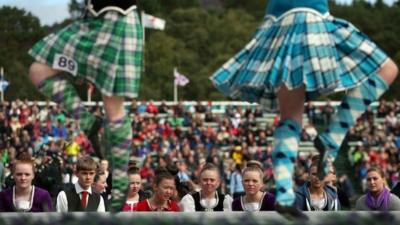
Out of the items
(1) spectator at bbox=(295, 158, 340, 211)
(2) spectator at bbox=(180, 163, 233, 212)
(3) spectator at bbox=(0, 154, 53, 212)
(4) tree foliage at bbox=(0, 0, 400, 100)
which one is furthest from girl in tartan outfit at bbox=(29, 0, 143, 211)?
(4) tree foliage at bbox=(0, 0, 400, 100)

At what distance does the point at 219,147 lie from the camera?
31.0m

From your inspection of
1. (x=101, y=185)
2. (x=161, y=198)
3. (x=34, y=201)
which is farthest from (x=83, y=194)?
(x=34, y=201)

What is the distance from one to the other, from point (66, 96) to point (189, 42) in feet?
208

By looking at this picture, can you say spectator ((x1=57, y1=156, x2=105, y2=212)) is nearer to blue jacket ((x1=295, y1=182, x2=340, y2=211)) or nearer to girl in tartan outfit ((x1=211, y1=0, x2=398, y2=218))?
blue jacket ((x1=295, y1=182, x2=340, y2=211))

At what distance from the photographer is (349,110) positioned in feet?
20.4

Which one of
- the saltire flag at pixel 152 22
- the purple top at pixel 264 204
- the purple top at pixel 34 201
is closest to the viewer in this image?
the saltire flag at pixel 152 22

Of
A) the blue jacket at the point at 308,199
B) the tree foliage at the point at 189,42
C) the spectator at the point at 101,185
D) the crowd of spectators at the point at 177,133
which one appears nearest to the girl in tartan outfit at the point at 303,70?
the blue jacket at the point at 308,199

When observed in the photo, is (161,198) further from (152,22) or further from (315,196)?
(152,22)

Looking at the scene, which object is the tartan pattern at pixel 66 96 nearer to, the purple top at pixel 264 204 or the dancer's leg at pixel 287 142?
the dancer's leg at pixel 287 142

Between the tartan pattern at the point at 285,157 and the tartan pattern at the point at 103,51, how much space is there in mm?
885

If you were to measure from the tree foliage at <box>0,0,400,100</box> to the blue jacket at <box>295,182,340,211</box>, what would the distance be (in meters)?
46.1

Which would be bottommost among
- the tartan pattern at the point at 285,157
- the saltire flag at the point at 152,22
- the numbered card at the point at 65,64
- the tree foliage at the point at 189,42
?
the tartan pattern at the point at 285,157

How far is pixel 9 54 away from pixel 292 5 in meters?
56.4

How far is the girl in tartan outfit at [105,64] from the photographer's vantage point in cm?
619
